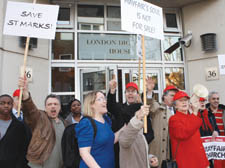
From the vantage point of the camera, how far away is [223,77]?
20.1 ft

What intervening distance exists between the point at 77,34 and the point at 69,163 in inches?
186

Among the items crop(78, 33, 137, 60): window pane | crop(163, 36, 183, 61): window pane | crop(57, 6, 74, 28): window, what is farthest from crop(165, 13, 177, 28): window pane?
crop(57, 6, 74, 28): window

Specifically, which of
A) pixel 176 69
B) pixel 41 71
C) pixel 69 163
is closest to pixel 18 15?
pixel 69 163

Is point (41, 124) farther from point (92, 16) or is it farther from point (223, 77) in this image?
point (223, 77)

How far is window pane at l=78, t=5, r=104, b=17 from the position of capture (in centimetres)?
658

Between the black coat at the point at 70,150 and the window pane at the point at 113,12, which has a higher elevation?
the window pane at the point at 113,12

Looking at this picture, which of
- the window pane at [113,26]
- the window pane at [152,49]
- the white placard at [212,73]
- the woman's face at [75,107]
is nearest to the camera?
the woman's face at [75,107]

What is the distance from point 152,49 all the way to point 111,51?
54.0 inches

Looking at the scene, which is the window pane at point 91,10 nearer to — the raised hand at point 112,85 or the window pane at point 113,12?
the window pane at point 113,12

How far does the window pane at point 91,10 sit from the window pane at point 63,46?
0.80m

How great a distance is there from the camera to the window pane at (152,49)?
6823 mm

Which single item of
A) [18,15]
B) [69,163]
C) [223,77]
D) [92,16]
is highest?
[92,16]

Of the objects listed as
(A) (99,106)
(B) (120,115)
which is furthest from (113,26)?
(A) (99,106)

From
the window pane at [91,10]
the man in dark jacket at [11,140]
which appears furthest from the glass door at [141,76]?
the man in dark jacket at [11,140]
